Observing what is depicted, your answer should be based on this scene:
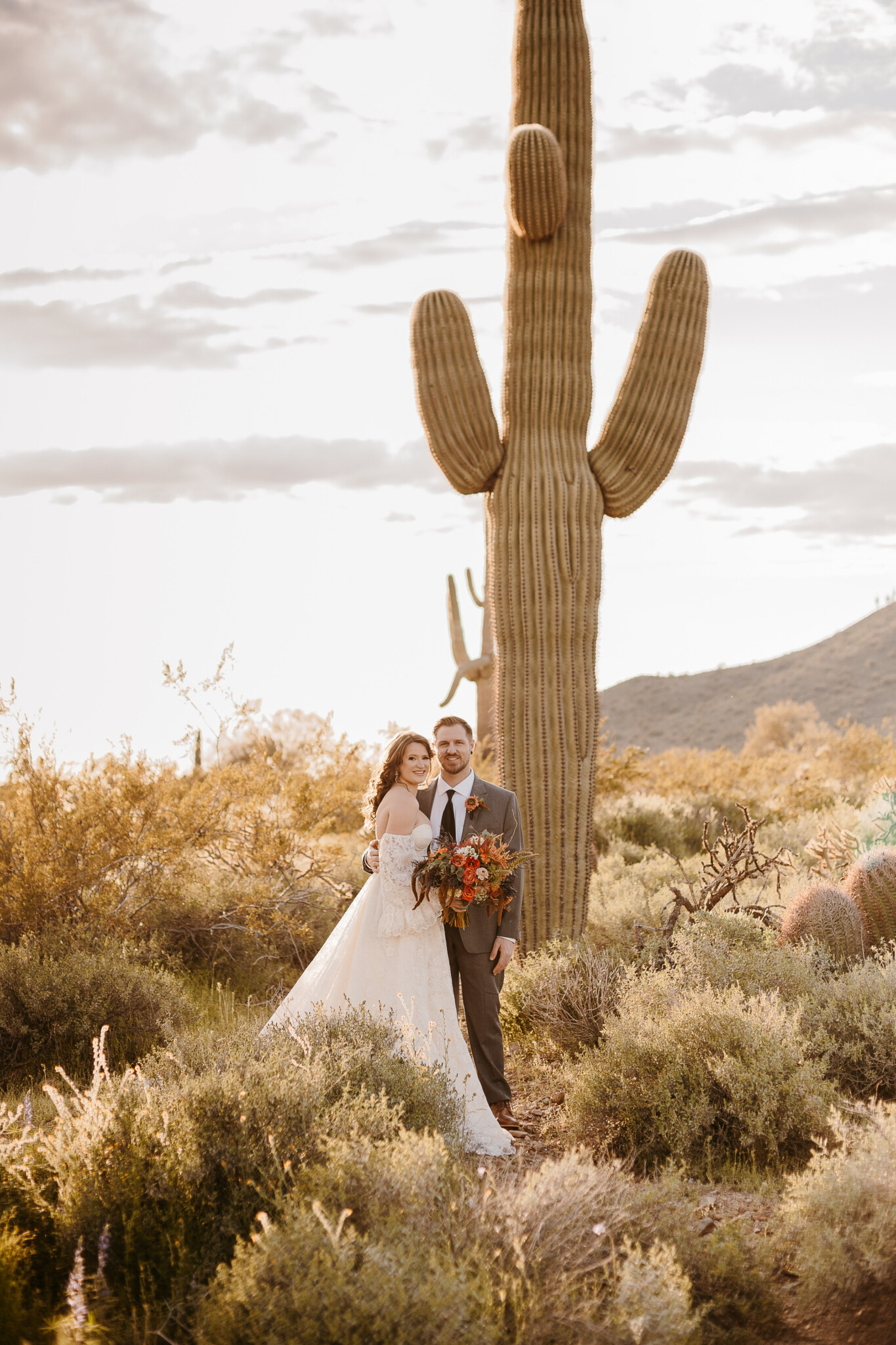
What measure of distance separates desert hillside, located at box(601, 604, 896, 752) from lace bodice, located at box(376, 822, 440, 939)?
1551 inches

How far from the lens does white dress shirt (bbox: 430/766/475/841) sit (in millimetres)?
5918

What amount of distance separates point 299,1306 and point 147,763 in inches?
234

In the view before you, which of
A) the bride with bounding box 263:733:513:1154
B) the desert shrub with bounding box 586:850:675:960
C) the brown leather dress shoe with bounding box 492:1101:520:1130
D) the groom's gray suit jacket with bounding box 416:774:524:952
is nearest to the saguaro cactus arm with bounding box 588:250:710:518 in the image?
the desert shrub with bounding box 586:850:675:960

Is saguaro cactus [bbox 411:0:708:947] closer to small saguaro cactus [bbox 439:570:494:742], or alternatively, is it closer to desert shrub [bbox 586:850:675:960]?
desert shrub [bbox 586:850:675:960]

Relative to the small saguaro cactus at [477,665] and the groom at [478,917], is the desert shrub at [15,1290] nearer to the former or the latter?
the groom at [478,917]

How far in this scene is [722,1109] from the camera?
5051 millimetres

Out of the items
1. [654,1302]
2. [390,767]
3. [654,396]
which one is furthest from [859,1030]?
[654,396]

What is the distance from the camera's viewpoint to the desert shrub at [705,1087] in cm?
489

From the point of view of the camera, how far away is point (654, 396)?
8.77 meters

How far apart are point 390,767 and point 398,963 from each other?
40.3 inches

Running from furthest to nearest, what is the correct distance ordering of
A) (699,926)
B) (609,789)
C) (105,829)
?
(609,789) → (105,829) → (699,926)

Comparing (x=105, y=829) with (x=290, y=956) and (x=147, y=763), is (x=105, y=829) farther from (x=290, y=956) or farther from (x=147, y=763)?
(x=290, y=956)

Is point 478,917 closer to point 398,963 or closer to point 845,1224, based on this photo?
point 398,963

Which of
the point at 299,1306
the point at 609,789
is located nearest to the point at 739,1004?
the point at 299,1306
